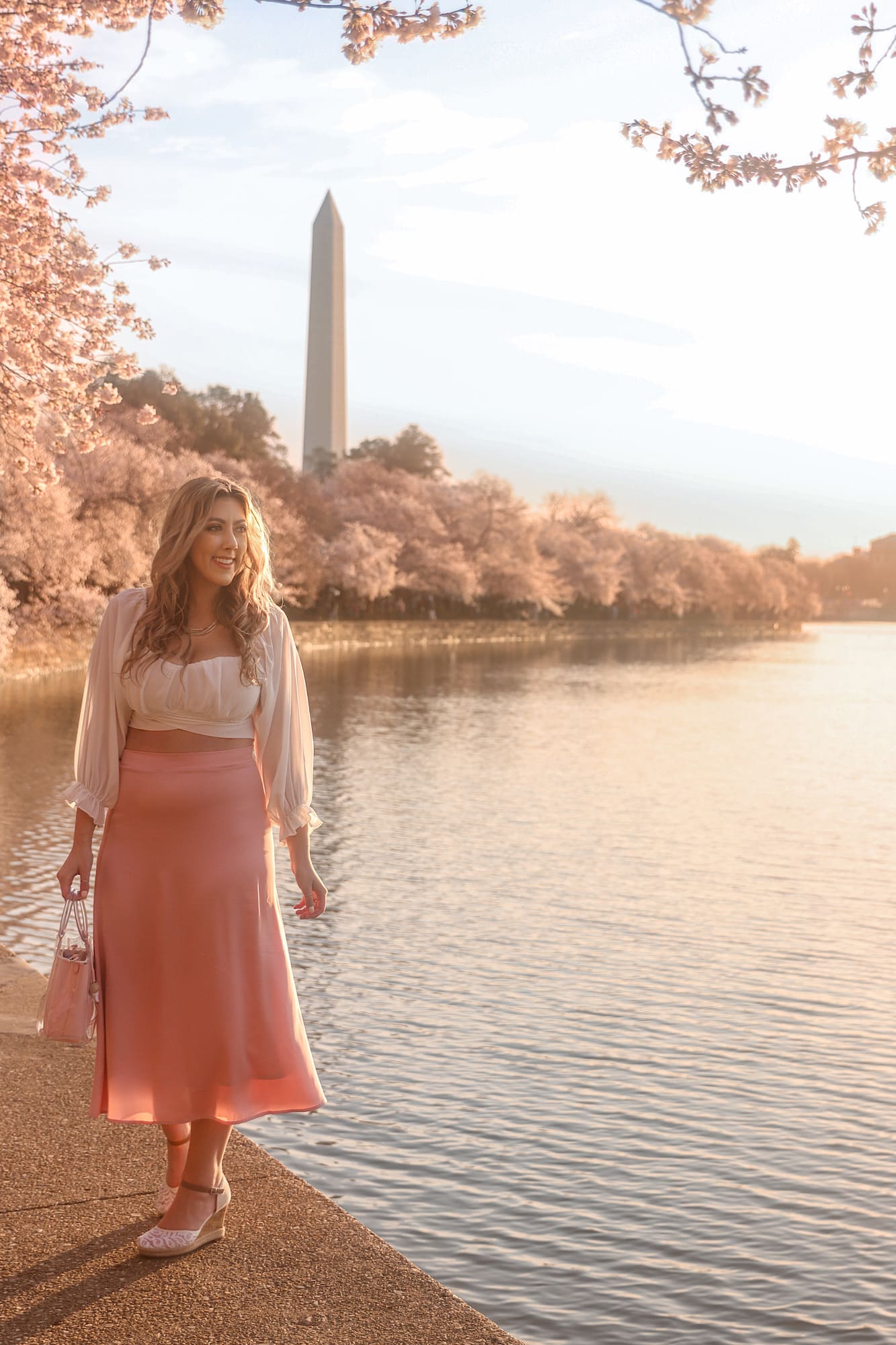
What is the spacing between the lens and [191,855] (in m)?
3.34

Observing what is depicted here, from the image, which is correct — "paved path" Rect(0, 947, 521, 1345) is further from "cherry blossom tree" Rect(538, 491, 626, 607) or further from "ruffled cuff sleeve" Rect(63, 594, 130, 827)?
"cherry blossom tree" Rect(538, 491, 626, 607)

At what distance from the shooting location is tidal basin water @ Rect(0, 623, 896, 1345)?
5.18m

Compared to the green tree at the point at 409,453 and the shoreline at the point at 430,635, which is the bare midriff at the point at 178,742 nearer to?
the shoreline at the point at 430,635

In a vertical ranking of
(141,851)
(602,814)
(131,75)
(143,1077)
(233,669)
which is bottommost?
(602,814)

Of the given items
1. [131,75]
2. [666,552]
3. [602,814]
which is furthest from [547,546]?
[131,75]

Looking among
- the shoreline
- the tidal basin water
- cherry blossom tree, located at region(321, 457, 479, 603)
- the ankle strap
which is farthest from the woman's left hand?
cherry blossom tree, located at region(321, 457, 479, 603)

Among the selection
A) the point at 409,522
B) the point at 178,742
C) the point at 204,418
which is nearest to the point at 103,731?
the point at 178,742

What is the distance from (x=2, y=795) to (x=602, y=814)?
694cm

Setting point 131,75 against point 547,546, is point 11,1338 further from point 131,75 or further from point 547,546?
point 547,546

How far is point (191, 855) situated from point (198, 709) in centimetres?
34

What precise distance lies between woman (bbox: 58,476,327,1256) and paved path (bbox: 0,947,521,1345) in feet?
0.46

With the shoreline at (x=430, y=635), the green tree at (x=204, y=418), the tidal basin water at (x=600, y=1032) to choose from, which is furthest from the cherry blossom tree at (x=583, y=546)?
the tidal basin water at (x=600, y=1032)

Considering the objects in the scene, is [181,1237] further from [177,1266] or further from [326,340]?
[326,340]

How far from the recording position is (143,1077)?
3393 millimetres
